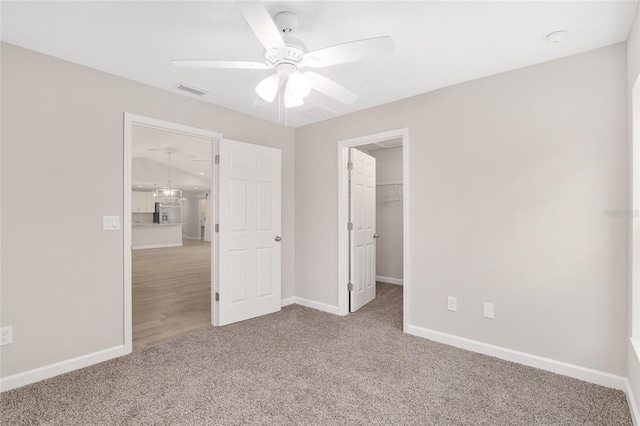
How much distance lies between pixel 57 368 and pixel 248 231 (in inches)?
79.0

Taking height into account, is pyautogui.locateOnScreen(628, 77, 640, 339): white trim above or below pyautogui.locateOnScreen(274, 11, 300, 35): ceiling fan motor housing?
below

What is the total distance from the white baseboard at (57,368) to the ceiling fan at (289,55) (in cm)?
242

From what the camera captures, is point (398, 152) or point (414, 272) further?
point (398, 152)

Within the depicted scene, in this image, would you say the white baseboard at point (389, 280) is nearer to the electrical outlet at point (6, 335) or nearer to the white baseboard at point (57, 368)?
the white baseboard at point (57, 368)

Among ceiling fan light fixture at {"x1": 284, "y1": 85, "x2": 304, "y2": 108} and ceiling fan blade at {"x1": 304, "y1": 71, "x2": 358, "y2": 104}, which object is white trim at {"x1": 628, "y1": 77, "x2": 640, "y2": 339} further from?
ceiling fan light fixture at {"x1": 284, "y1": 85, "x2": 304, "y2": 108}

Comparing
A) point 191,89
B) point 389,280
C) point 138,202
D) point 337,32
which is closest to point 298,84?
point 337,32

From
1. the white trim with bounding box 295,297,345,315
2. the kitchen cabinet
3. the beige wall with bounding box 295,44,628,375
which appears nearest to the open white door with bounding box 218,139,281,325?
the white trim with bounding box 295,297,345,315

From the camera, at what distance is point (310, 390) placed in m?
2.20

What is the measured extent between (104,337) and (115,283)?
45 centimetres

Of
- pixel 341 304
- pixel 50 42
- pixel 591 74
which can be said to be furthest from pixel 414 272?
pixel 50 42

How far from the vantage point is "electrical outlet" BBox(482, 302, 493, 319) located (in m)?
2.76

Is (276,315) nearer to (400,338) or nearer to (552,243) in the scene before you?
(400,338)

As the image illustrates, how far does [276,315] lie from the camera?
12.5 feet

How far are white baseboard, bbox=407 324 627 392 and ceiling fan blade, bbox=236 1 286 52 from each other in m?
2.82
